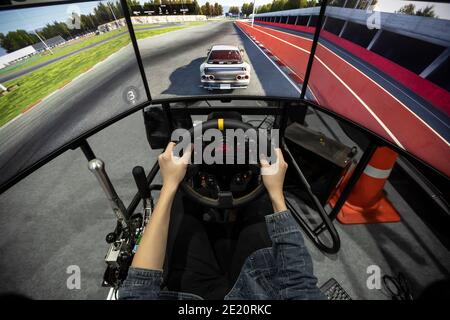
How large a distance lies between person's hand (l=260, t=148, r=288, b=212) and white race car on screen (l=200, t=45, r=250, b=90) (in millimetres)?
771

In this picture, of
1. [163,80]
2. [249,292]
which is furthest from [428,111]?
[163,80]

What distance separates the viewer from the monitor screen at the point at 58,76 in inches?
33.5

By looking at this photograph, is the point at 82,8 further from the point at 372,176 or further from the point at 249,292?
the point at 372,176

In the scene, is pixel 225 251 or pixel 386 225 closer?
pixel 225 251

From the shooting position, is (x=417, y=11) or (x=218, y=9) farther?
(x=218, y=9)

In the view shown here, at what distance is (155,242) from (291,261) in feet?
1.68

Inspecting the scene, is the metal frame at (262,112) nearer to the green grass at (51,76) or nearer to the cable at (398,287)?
the green grass at (51,76)

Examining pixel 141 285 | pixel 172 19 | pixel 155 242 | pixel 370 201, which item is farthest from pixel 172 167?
pixel 370 201

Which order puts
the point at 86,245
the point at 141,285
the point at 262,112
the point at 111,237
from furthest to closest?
the point at 86,245 → the point at 262,112 → the point at 111,237 → the point at 141,285

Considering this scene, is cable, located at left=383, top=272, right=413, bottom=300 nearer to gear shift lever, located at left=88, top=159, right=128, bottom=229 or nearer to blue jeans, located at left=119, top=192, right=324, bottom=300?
blue jeans, located at left=119, top=192, right=324, bottom=300

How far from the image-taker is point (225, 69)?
4.94 feet

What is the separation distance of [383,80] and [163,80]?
1.30 meters

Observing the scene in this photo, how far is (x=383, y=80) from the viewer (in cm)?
108

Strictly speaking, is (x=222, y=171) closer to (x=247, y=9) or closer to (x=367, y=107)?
(x=367, y=107)
